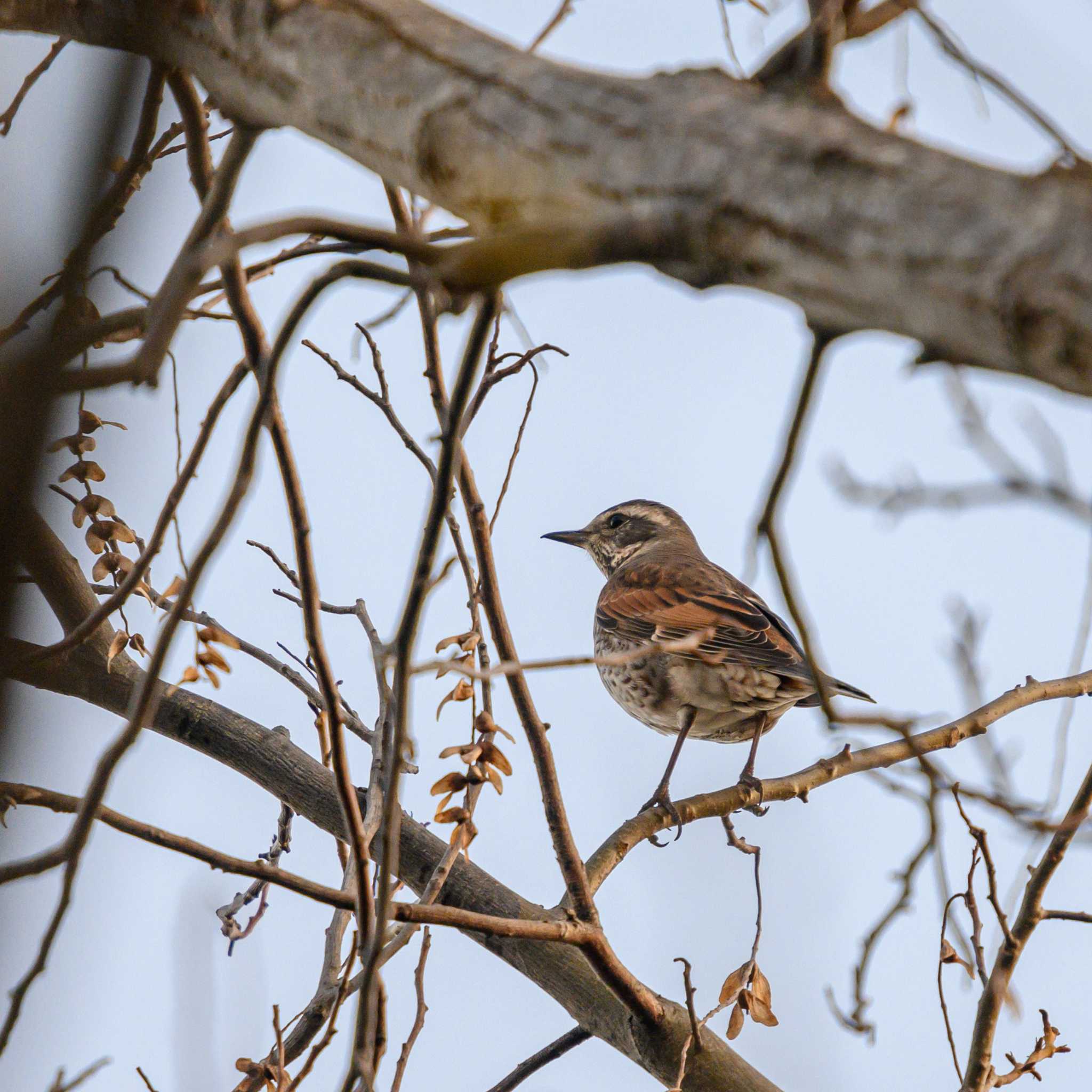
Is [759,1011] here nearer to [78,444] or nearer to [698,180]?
[78,444]

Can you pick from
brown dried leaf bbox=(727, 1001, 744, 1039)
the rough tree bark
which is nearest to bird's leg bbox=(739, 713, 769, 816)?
brown dried leaf bbox=(727, 1001, 744, 1039)

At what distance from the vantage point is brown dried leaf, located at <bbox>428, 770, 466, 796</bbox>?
3.47 meters

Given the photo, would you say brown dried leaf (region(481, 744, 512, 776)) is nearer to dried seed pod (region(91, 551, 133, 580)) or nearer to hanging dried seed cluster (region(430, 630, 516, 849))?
hanging dried seed cluster (region(430, 630, 516, 849))

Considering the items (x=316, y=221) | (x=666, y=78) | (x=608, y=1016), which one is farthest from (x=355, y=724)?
(x=666, y=78)

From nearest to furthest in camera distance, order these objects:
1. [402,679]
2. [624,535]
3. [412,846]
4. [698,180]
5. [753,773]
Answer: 1. [698,180]
2. [402,679]
3. [412,846]
4. [753,773]
5. [624,535]

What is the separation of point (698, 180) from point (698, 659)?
4.72 metres

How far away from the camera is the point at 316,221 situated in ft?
6.06

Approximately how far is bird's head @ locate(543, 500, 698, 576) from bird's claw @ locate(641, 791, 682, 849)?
3105 millimetres

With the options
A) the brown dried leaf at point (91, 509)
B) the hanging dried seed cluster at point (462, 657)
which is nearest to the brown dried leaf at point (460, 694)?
the hanging dried seed cluster at point (462, 657)

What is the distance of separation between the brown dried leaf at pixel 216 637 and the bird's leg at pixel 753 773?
2.17 m

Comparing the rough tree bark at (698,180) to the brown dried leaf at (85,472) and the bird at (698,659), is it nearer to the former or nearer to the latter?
the brown dried leaf at (85,472)

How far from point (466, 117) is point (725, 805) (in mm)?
3638

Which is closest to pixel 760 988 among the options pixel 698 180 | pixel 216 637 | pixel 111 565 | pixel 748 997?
pixel 748 997

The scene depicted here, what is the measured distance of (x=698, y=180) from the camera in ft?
4.98
